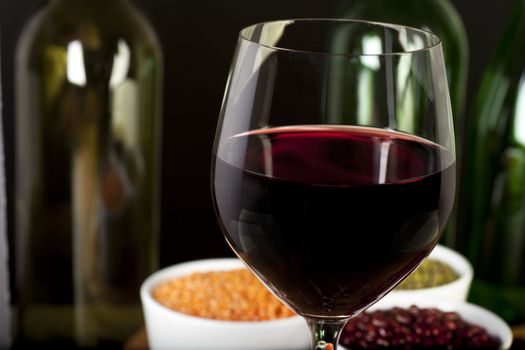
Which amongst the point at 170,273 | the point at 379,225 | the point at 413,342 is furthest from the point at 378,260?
the point at 170,273

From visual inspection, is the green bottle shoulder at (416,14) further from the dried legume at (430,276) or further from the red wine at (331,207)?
the red wine at (331,207)

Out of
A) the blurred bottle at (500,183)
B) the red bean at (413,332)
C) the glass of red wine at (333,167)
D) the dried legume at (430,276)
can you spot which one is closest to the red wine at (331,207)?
the glass of red wine at (333,167)

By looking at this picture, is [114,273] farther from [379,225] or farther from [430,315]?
[379,225]

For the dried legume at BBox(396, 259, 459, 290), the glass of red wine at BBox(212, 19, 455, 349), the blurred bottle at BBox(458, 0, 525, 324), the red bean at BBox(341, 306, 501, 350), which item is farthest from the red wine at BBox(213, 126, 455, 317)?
the blurred bottle at BBox(458, 0, 525, 324)

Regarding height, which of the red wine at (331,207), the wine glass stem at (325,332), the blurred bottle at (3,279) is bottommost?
the blurred bottle at (3,279)

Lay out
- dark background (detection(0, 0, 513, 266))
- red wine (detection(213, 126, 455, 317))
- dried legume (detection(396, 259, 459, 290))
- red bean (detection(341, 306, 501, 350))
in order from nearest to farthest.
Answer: red wine (detection(213, 126, 455, 317)) → red bean (detection(341, 306, 501, 350)) → dried legume (detection(396, 259, 459, 290)) → dark background (detection(0, 0, 513, 266))

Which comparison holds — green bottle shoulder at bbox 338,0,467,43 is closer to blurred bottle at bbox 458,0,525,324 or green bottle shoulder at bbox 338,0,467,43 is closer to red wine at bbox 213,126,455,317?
blurred bottle at bbox 458,0,525,324
